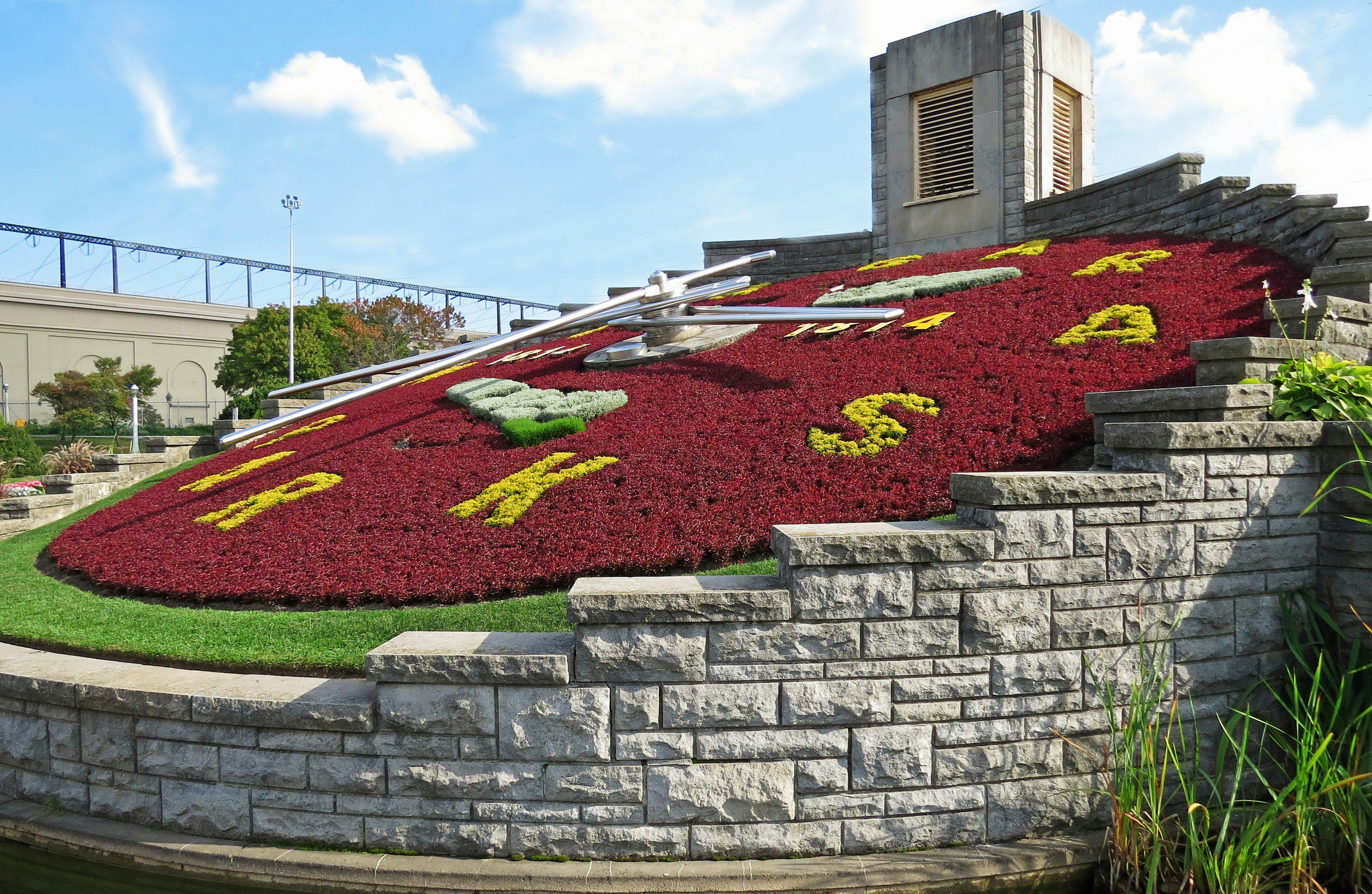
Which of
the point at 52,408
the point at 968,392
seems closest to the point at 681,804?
the point at 968,392

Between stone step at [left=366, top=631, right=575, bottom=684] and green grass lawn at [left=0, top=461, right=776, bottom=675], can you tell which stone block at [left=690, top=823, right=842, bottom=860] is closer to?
stone step at [left=366, top=631, right=575, bottom=684]

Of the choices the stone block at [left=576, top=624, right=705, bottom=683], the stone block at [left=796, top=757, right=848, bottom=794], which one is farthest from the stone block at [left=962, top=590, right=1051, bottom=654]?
the stone block at [left=576, top=624, right=705, bottom=683]

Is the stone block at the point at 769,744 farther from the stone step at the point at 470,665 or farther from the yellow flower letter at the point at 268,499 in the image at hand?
the yellow flower letter at the point at 268,499

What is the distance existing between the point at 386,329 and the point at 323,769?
1507 inches

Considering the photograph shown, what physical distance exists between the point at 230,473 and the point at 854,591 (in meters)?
7.52

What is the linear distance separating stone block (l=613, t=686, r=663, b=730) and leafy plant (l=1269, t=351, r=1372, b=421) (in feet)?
10.3

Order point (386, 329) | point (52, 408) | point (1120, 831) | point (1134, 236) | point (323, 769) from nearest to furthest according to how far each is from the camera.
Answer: point (1120, 831), point (323, 769), point (1134, 236), point (52, 408), point (386, 329)

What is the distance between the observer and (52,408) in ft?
119

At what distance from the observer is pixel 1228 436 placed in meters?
3.61

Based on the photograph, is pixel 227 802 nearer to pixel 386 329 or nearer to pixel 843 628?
pixel 843 628

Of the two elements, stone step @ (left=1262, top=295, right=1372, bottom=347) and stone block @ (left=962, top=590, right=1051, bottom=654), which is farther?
stone step @ (left=1262, top=295, right=1372, bottom=347)

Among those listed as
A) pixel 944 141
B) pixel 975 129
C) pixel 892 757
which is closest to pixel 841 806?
pixel 892 757

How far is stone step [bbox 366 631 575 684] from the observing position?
328 cm

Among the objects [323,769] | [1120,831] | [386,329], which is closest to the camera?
[1120,831]
